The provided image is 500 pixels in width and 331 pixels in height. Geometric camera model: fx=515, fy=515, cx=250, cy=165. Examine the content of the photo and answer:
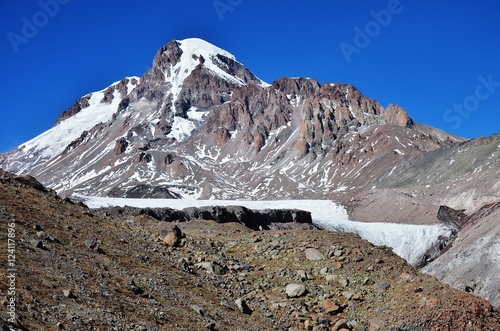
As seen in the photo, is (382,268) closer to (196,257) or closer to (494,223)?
(196,257)

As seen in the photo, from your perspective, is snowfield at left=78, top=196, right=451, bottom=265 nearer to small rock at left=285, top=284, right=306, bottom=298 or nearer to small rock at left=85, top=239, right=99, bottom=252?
small rock at left=285, top=284, right=306, bottom=298

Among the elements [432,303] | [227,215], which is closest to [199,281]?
[432,303]

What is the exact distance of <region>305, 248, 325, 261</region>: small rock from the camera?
26.3 meters

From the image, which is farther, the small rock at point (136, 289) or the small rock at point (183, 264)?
the small rock at point (183, 264)

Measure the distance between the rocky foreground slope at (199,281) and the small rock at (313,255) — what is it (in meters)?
0.06

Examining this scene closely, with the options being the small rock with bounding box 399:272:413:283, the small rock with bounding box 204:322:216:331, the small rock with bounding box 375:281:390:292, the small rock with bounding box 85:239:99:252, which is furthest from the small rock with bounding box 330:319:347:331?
the small rock with bounding box 85:239:99:252

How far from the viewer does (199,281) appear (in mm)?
23016

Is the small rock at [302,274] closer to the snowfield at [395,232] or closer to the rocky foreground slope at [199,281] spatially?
the rocky foreground slope at [199,281]

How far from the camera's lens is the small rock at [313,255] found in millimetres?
26344

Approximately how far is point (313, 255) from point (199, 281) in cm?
655

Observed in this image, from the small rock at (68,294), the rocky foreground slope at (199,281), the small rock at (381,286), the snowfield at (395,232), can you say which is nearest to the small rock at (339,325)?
the rocky foreground slope at (199,281)

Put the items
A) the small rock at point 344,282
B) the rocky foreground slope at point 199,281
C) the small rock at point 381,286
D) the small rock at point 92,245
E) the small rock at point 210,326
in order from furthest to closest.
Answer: the small rock at point 344,282 → the small rock at point 381,286 → the small rock at point 92,245 → the small rock at point 210,326 → the rocky foreground slope at point 199,281

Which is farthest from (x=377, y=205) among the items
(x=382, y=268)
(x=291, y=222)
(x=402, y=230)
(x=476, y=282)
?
(x=382, y=268)

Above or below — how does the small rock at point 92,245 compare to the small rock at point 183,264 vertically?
above
